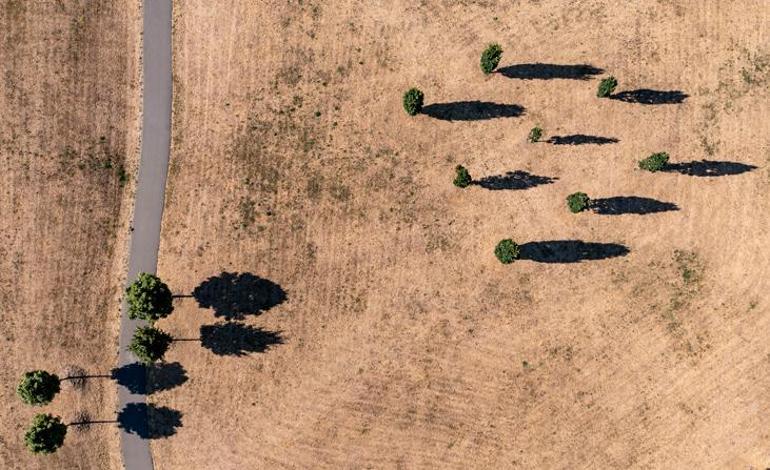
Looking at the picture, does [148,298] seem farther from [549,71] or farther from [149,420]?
[549,71]

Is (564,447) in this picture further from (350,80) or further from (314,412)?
(350,80)

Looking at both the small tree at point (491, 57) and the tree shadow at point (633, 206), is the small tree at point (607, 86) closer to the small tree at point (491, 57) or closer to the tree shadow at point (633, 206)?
the small tree at point (491, 57)

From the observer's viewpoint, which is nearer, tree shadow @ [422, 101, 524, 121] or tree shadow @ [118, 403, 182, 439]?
tree shadow @ [118, 403, 182, 439]

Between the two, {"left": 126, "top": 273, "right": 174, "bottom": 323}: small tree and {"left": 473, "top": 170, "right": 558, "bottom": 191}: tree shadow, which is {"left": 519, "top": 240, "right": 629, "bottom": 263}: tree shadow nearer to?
{"left": 473, "top": 170, "right": 558, "bottom": 191}: tree shadow

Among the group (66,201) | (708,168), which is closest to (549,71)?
(708,168)

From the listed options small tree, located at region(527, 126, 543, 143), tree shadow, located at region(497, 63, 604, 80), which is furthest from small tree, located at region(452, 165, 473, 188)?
tree shadow, located at region(497, 63, 604, 80)

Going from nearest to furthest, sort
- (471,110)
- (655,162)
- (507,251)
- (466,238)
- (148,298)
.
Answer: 1. (148,298)
2. (507,251)
3. (655,162)
4. (466,238)
5. (471,110)

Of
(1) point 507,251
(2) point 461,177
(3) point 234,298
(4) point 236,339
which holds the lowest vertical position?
(4) point 236,339

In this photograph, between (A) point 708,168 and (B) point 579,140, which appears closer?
(A) point 708,168
